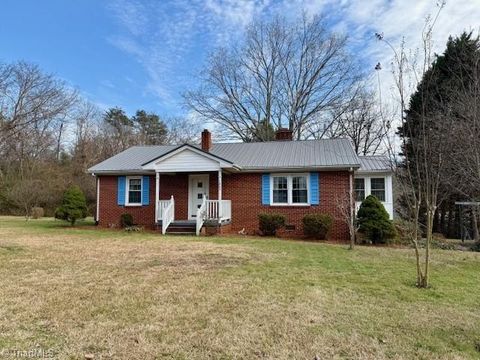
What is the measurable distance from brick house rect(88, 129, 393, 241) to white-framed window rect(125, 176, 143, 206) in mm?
47

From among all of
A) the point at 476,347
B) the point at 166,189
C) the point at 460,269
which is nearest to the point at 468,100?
the point at 460,269

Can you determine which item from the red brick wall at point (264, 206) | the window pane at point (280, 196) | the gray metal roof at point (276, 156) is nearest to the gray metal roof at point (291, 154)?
the gray metal roof at point (276, 156)

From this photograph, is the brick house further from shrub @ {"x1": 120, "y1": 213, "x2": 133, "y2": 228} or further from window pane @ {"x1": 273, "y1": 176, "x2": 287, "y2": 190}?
shrub @ {"x1": 120, "y1": 213, "x2": 133, "y2": 228}

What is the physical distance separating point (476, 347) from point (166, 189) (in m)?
14.6

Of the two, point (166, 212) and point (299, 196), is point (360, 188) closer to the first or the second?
point (299, 196)

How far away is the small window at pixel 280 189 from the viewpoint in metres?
15.4

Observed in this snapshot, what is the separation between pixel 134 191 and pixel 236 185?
512 centimetres

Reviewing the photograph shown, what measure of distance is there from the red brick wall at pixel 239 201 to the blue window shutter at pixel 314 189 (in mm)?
138

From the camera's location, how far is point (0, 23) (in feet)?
44.8

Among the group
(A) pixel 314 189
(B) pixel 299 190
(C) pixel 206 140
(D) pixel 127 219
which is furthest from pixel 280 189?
(D) pixel 127 219

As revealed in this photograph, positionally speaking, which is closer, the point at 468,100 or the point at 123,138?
the point at 468,100

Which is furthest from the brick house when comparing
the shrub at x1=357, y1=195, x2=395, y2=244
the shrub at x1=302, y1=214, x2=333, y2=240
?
the shrub at x1=357, y1=195, x2=395, y2=244

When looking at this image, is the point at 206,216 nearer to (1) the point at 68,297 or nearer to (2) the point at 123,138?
(1) the point at 68,297

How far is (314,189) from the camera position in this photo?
49.3ft
